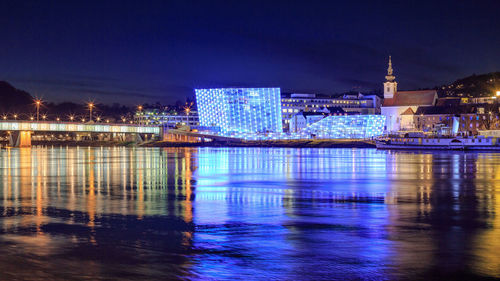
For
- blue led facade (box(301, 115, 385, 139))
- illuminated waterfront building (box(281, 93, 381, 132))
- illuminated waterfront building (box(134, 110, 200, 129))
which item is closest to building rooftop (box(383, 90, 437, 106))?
blue led facade (box(301, 115, 385, 139))

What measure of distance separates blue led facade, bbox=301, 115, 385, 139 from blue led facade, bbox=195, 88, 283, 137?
12214 millimetres

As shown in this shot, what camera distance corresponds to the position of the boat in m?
71.4

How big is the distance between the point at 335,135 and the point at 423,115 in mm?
19936

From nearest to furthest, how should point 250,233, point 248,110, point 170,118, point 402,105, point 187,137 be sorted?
point 250,233 < point 187,137 < point 248,110 < point 402,105 < point 170,118

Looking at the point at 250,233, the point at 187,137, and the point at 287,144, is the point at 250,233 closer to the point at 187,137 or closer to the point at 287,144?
the point at 287,144

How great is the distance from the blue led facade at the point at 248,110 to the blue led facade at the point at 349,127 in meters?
12.2

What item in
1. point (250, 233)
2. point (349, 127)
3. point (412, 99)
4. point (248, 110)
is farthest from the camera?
point (412, 99)

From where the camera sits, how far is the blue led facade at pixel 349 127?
11674cm

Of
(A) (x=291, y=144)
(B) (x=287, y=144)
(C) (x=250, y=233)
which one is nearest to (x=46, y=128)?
(B) (x=287, y=144)

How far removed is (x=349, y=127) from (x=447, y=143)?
42.5 m

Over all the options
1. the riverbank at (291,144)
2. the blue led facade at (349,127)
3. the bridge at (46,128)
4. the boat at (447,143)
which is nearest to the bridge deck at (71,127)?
the bridge at (46,128)

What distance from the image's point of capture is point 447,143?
248 feet

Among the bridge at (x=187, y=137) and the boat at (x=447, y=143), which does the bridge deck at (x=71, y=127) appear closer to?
the bridge at (x=187, y=137)

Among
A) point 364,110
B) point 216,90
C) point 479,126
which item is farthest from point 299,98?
point 479,126
